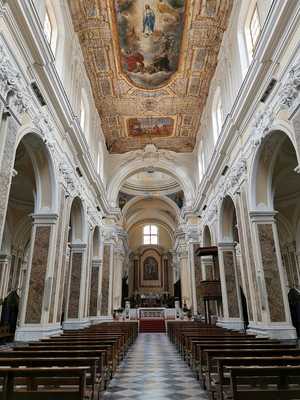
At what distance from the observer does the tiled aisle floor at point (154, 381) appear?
4.56 metres

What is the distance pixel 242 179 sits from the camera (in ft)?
31.1

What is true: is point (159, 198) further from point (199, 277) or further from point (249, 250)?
point (249, 250)

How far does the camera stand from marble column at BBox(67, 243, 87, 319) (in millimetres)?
12352

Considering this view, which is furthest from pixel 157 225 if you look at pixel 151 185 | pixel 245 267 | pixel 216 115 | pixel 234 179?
pixel 245 267

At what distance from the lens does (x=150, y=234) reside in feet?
113

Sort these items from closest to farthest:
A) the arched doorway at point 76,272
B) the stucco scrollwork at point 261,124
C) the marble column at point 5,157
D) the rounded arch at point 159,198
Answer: the marble column at point 5,157, the stucco scrollwork at point 261,124, the arched doorway at point 76,272, the rounded arch at point 159,198

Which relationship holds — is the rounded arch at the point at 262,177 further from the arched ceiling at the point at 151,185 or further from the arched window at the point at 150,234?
the arched window at the point at 150,234

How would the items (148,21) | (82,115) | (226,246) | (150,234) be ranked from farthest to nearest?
(150,234) → (82,115) → (226,246) → (148,21)

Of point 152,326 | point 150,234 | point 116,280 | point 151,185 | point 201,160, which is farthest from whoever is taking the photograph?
point 150,234

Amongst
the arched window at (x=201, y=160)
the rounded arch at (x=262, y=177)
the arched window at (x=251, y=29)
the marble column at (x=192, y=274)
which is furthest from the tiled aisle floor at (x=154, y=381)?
the arched window at (x=201, y=160)

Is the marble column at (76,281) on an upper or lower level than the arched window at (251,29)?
lower

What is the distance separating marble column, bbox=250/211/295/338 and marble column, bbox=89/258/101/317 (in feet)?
30.2

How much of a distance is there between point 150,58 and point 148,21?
1.67m

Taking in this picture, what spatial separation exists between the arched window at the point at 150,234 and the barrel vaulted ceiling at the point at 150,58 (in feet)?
59.0
